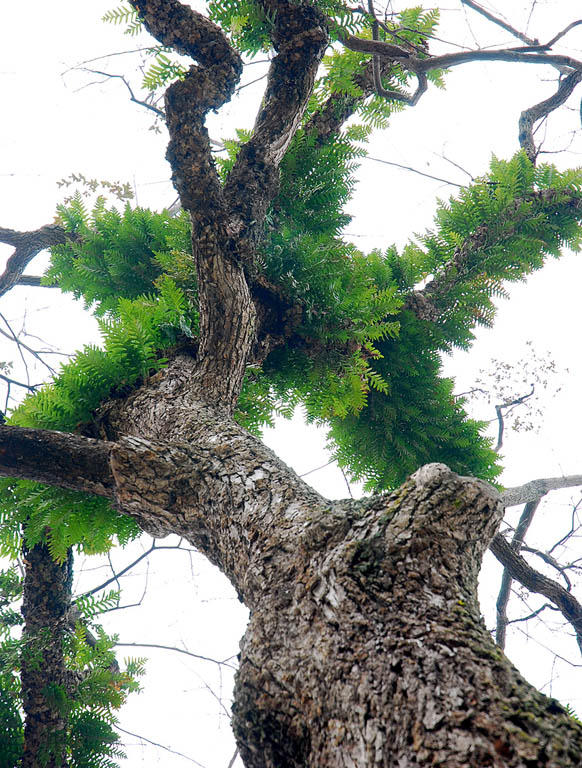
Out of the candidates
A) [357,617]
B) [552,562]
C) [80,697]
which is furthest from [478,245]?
[80,697]

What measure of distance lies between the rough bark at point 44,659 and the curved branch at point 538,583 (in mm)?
2398

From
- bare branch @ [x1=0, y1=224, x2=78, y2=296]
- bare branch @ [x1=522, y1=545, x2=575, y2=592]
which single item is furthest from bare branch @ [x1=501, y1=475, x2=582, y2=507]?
bare branch @ [x1=0, y1=224, x2=78, y2=296]

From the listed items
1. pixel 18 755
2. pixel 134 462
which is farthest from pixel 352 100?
pixel 18 755

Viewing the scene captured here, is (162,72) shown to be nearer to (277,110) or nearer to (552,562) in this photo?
(277,110)

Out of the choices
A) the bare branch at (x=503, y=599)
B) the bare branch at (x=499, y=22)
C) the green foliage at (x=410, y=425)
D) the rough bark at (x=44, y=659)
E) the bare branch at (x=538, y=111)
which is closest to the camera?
the rough bark at (x=44, y=659)

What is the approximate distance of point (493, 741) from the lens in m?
0.79

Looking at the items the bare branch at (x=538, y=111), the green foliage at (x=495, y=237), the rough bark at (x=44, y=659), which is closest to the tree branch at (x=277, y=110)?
the green foliage at (x=495, y=237)

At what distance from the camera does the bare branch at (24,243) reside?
421cm

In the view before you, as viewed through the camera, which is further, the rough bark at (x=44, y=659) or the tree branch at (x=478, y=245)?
the tree branch at (x=478, y=245)

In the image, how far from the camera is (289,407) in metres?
3.15

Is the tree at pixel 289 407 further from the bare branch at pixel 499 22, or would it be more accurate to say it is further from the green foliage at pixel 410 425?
the bare branch at pixel 499 22

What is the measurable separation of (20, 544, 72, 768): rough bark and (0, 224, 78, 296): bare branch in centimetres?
248

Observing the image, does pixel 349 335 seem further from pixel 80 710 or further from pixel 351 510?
pixel 80 710

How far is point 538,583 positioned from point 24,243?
445 centimetres
